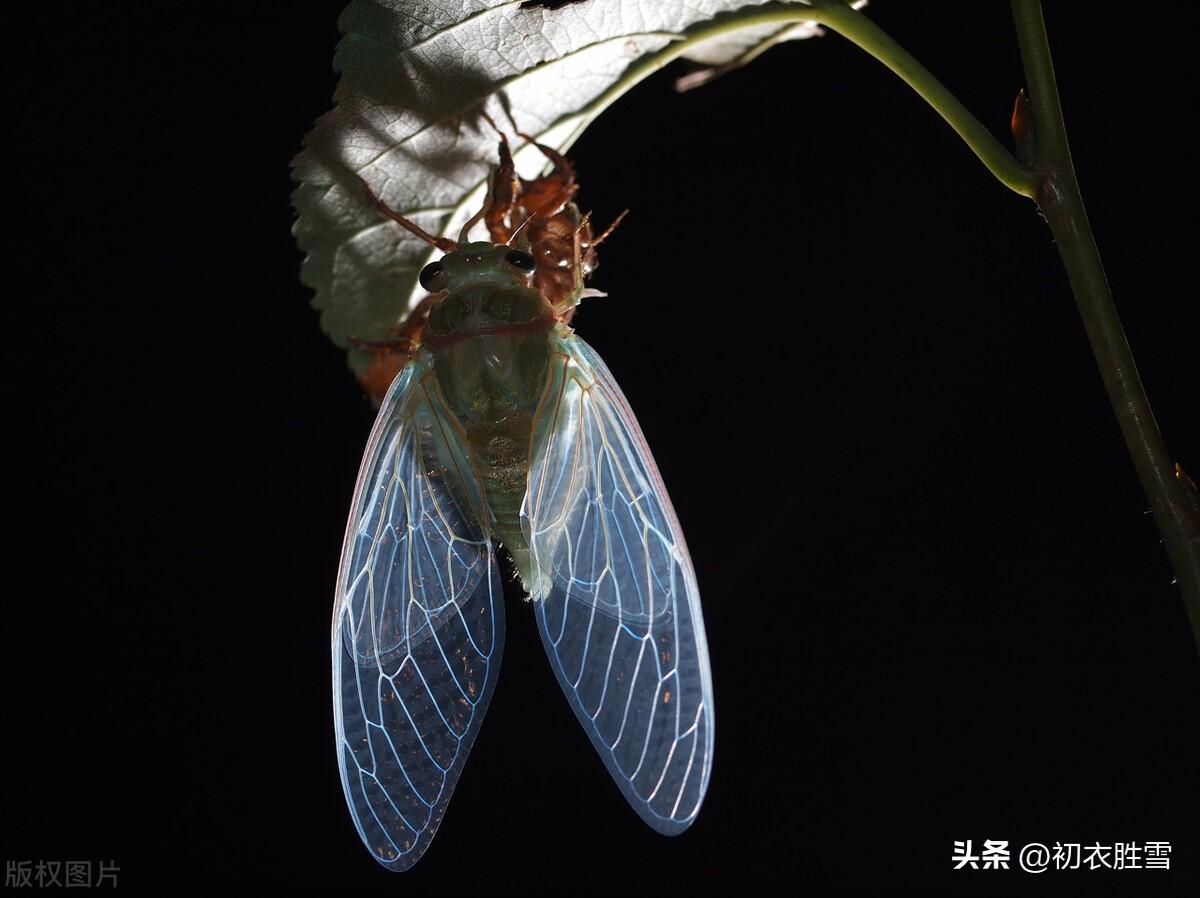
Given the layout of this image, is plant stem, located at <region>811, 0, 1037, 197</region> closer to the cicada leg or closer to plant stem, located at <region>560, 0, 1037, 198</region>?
plant stem, located at <region>560, 0, 1037, 198</region>

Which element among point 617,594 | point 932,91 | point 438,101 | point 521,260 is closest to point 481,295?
point 521,260

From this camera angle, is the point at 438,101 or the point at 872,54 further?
the point at 438,101

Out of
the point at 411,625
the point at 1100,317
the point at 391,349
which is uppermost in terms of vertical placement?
the point at 391,349

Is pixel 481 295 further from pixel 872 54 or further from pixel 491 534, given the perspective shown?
pixel 872 54

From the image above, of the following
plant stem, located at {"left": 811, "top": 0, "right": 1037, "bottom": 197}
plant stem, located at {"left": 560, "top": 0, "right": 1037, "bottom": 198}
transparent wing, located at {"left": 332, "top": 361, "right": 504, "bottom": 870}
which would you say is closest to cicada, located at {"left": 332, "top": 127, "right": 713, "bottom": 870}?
transparent wing, located at {"left": 332, "top": 361, "right": 504, "bottom": 870}

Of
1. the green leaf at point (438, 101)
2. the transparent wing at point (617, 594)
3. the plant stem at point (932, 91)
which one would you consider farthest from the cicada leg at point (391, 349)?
the plant stem at point (932, 91)

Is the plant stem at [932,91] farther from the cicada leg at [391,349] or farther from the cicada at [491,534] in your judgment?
the cicada leg at [391,349]

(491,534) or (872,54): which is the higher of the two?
(872,54)

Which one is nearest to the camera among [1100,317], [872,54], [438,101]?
[1100,317]
